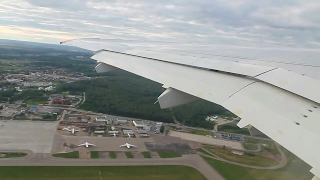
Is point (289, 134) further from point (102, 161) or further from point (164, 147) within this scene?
point (164, 147)

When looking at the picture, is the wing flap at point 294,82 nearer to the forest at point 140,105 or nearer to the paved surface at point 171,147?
the paved surface at point 171,147

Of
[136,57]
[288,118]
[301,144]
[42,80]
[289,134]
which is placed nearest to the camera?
[301,144]

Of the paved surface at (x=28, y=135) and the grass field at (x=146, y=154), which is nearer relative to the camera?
the grass field at (x=146, y=154)

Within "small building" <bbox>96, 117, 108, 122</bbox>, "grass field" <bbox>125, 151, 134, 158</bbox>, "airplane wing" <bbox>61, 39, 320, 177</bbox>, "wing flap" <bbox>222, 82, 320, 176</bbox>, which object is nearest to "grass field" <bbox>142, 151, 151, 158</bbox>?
"grass field" <bbox>125, 151, 134, 158</bbox>

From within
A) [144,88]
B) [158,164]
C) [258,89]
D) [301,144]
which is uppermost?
[258,89]

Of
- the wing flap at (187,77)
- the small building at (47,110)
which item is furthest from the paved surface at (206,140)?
the wing flap at (187,77)

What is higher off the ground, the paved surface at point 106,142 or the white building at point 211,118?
the white building at point 211,118

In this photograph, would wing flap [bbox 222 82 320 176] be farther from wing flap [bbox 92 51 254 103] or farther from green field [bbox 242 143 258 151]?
green field [bbox 242 143 258 151]

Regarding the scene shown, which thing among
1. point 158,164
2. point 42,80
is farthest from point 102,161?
point 42,80
